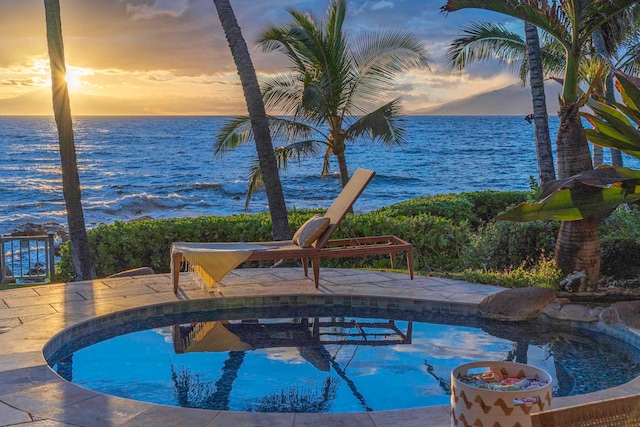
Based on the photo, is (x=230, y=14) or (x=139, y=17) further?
(x=139, y=17)

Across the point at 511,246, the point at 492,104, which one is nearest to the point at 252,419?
the point at 511,246

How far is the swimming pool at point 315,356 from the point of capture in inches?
184

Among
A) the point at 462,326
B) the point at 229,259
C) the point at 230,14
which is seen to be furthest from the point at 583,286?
the point at 230,14

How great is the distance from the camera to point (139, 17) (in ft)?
76.5

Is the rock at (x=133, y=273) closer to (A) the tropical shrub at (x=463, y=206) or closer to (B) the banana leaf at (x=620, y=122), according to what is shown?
(A) the tropical shrub at (x=463, y=206)

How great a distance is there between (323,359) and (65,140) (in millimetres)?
5013

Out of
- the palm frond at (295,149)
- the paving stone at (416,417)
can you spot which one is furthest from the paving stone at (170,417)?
the palm frond at (295,149)

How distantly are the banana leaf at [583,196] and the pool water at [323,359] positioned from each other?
3.37ft

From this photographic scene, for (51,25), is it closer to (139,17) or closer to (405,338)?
(405,338)

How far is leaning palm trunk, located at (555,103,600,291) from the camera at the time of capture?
6699 mm

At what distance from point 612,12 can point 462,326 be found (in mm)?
3325

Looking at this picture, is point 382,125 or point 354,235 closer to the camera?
point 354,235

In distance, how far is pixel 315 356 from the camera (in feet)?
18.2

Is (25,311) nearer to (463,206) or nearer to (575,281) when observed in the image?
(575,281)
